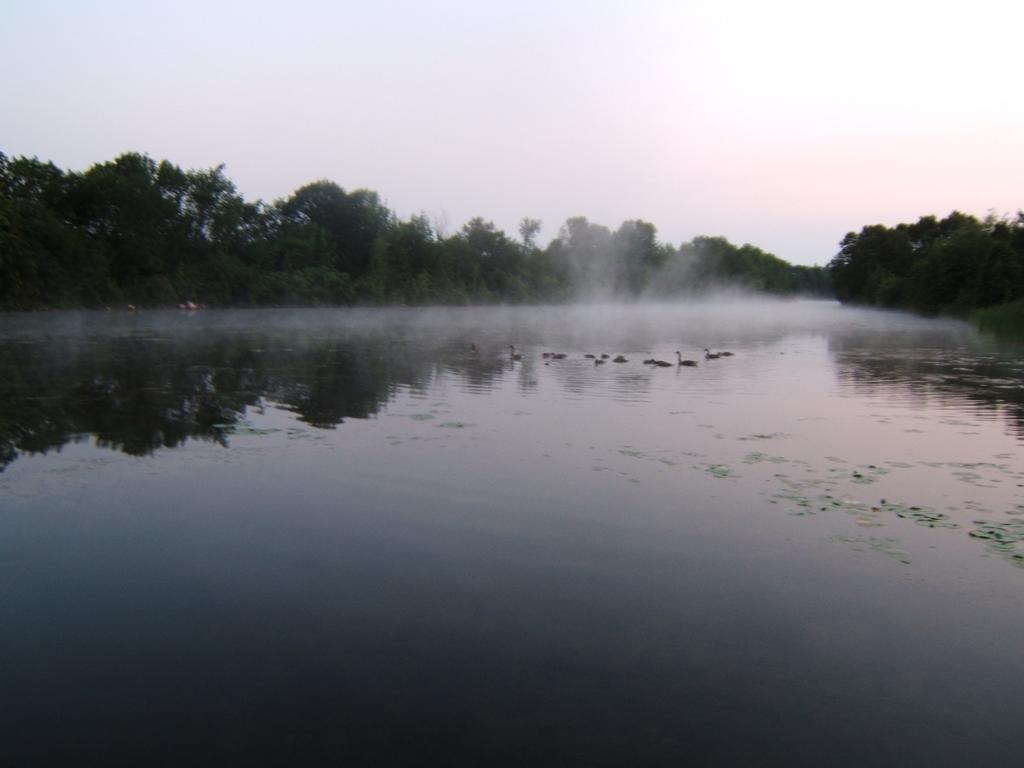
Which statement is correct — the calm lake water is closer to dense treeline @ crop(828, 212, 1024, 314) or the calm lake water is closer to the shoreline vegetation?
the shoreline vegetation

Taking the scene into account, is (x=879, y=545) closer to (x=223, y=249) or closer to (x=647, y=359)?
A: (x=647, y=359)

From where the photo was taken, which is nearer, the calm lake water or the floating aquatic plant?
the calm lake water

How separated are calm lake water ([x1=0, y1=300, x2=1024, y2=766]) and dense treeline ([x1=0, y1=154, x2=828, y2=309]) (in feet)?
192

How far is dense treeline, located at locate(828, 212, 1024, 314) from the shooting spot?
6431 centimetres

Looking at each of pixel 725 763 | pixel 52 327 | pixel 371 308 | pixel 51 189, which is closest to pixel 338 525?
pixel 725 763

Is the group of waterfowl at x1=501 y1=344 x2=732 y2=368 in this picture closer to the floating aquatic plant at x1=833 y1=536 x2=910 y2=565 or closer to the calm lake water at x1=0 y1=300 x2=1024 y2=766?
the calm lake water at x1=0 y1=300 x2=1024 y2=766

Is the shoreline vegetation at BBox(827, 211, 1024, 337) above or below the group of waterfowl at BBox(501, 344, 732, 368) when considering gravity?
above

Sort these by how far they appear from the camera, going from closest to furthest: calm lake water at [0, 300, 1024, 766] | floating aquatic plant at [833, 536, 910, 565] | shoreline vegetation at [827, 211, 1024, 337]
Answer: calm lake water at [0, 300, 1024, 766] → floating aquatic plant at [833, 536, 910, 565] → shoreline vegetation at [827, 211, 1024, 337]

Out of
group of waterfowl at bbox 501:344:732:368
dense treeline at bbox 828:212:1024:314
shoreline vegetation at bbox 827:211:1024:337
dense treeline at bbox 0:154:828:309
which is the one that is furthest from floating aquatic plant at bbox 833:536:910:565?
dense treeline at bbox 0:154:828:309

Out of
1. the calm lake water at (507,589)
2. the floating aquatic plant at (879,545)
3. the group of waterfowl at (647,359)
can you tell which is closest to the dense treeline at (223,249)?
the group of waterfowl at (647,359)

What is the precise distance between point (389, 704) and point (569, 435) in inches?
377

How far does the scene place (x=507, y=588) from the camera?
732cm

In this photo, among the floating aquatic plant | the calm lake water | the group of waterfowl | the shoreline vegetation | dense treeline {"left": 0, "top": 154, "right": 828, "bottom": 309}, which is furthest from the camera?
dense treeline {"left": 0, "top": 154, "right": 828, "bottom": 309}

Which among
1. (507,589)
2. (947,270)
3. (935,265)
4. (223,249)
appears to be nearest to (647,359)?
(507,589)
